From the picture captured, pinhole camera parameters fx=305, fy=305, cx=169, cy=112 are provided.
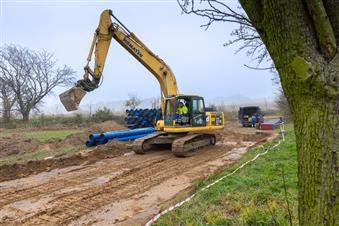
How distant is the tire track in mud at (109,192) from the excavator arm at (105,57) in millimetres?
3631

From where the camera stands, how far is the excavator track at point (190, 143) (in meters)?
10.2

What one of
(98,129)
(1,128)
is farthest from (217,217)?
(1,128)

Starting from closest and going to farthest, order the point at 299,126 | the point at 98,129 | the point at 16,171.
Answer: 1. the point at 299,126
2. the point at 16,171
3. the point at 98,129

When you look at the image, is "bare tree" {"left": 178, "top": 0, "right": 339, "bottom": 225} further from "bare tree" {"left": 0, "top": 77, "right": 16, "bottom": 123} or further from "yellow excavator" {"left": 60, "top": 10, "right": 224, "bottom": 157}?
"bare tree" {"left": 0, "top": 77, "right": 16, "bottom": 123}

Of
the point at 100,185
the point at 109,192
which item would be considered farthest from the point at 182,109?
the point at 109,192

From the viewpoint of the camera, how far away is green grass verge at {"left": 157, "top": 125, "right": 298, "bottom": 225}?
4012mm

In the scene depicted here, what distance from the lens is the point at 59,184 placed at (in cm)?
731

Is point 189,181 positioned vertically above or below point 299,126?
below

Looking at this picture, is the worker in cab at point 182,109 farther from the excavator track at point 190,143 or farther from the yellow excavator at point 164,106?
the excavator track at point 190,143

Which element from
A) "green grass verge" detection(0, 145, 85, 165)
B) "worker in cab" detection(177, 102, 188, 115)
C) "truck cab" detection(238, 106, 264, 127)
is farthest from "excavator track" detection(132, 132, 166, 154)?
"truck cab" detection(238, 106, 264, 127)

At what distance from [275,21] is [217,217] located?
307 cm

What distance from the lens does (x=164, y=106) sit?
11.7 m

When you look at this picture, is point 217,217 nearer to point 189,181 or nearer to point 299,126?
point 299,126

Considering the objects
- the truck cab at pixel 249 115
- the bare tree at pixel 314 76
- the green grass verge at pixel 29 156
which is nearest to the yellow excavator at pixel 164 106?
the green grass verge at pixel 29 156
